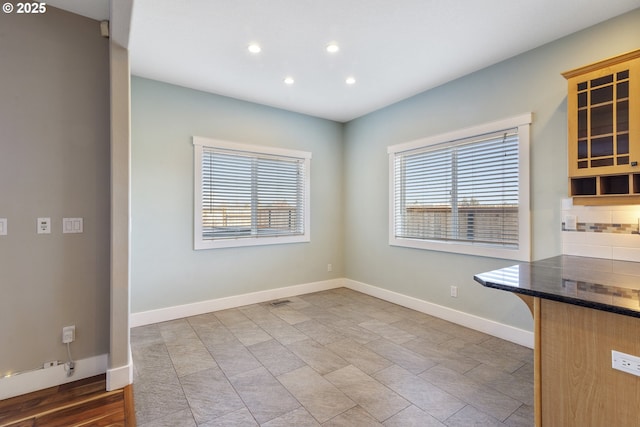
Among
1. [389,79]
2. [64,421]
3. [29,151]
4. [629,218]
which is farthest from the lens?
[389,79]

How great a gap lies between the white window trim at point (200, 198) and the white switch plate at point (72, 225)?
1491mm

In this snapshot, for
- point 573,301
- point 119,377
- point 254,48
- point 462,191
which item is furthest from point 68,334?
point 462,191

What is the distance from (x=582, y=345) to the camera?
1.45 meters

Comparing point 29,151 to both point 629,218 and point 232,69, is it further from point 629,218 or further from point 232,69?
point 629,218

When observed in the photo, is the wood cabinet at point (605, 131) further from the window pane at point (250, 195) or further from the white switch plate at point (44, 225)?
the white switch plate at point (44, 225)

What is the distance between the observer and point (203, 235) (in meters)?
3.88

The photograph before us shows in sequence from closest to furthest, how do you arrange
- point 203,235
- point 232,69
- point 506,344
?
point 506,344 < point 232,69 < point 203,235

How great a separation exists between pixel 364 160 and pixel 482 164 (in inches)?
73.9

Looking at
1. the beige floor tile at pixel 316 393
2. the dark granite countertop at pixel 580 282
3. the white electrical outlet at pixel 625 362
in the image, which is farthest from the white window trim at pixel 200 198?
the white electrical outlet at pixel 625 362

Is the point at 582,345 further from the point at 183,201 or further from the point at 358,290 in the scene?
the point at 183,201

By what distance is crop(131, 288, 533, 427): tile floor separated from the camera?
1.95m

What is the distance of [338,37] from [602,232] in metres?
2.76

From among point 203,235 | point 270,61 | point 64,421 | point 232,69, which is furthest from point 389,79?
point 64,421

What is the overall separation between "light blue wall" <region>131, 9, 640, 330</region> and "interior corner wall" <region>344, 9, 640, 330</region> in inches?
0.4
